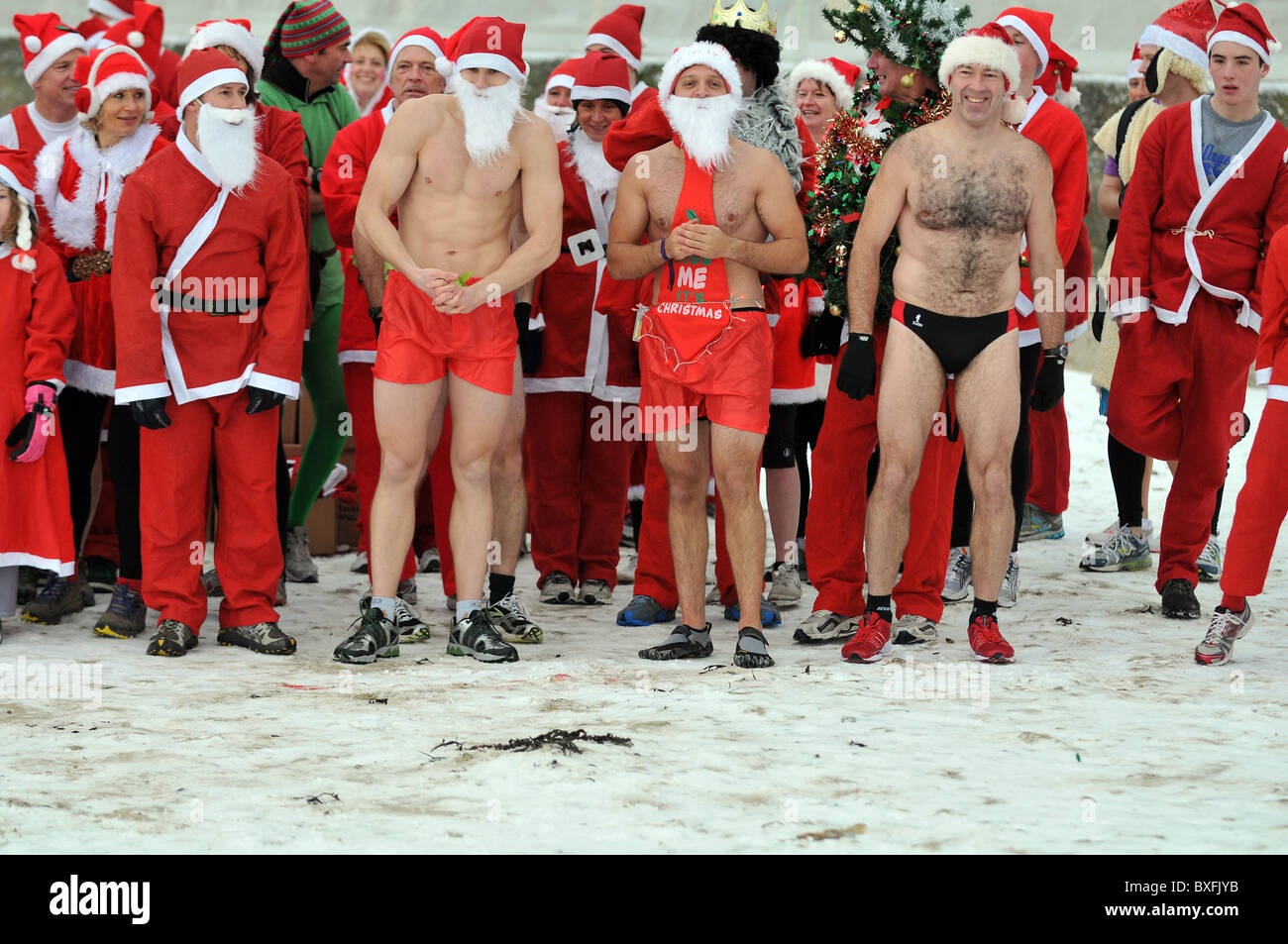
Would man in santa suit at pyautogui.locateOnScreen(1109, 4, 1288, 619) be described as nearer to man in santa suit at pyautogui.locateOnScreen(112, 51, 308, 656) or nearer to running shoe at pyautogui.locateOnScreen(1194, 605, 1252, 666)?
running shoe at pyautogui.locateOnScreen(1194, 605, 1252, 666)

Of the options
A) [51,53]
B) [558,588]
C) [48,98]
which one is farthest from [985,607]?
[51,53]

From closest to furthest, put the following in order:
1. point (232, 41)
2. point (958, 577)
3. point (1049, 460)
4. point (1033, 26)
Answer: point (232, 41) → point (1033, 26) → point (958, 577) → point (1049, 460)

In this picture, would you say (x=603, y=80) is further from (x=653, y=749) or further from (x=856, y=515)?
(x=653, y=749)

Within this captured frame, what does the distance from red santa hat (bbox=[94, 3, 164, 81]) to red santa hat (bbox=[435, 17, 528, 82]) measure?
218cm

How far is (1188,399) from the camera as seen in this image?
6.82 m

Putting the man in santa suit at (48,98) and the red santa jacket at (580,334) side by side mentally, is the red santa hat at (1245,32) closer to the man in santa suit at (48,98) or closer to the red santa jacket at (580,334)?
the red santa jacket at (580,334)

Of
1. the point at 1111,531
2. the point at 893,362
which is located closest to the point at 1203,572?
the point at 1111,531

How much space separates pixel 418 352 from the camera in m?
5.67

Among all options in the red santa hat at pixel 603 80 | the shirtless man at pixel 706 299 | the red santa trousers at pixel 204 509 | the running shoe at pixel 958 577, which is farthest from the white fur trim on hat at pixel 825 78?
the red santa trousers at pixel 204 509

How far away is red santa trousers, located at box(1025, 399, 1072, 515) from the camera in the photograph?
27.9 feet

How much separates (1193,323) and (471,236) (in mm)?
3133

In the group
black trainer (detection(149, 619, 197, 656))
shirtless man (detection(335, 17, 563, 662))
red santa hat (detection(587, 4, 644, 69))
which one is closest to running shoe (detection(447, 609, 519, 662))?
shirtless man (detection(335, 17, 563, 662))

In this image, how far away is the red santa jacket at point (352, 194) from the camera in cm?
662

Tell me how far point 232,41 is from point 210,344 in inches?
48.5
